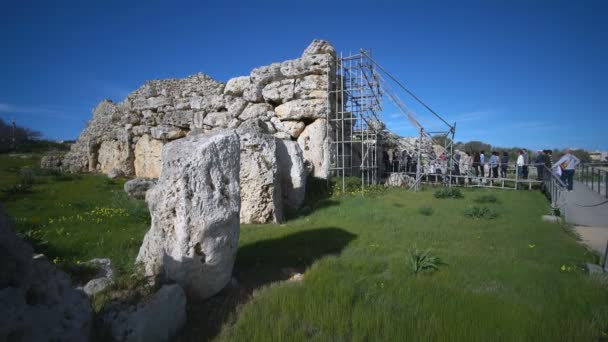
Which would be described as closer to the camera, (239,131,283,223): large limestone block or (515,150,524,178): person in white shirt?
(239,131,283,223): large limestone block

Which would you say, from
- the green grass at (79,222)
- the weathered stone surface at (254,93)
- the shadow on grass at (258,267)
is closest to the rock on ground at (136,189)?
the green grass at (79,222)

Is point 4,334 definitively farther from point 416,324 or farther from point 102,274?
point 416,324

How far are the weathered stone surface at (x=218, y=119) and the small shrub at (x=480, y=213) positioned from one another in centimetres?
1063

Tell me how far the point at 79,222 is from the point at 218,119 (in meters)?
8.58

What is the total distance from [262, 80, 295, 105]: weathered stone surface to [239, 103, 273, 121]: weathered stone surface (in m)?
0.41

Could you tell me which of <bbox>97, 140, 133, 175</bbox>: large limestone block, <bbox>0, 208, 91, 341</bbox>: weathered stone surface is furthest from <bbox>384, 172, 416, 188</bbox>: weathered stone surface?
<bbox>0, 208, 91, 341</bbox>: weathered stone surface

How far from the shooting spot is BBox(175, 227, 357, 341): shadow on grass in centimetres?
325

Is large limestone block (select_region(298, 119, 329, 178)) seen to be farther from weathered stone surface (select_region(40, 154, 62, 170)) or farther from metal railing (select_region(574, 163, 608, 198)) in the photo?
weathered stone surface (select_region(40, 154, 62, 170))

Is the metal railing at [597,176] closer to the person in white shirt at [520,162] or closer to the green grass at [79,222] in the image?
the person in white shirt at [520,162]

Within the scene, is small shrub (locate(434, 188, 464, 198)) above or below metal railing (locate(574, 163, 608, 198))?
below

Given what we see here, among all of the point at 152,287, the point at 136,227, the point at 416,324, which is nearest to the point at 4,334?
the point at 152,287

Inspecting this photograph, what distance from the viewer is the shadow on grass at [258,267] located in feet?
→ 10.7

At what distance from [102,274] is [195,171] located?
2.21m

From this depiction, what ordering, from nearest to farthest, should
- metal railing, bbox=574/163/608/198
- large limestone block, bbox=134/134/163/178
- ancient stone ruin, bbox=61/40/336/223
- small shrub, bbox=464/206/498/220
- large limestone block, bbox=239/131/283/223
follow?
large limestone block, bbox=239/131/283/223 < small shrub, bbox=464/206/498/220 < ancient stone ruin, bbox=61/40/336/223 < metal railing, bbox=574/163/608/198 < large limestone block, bbox=134/134/163/178
